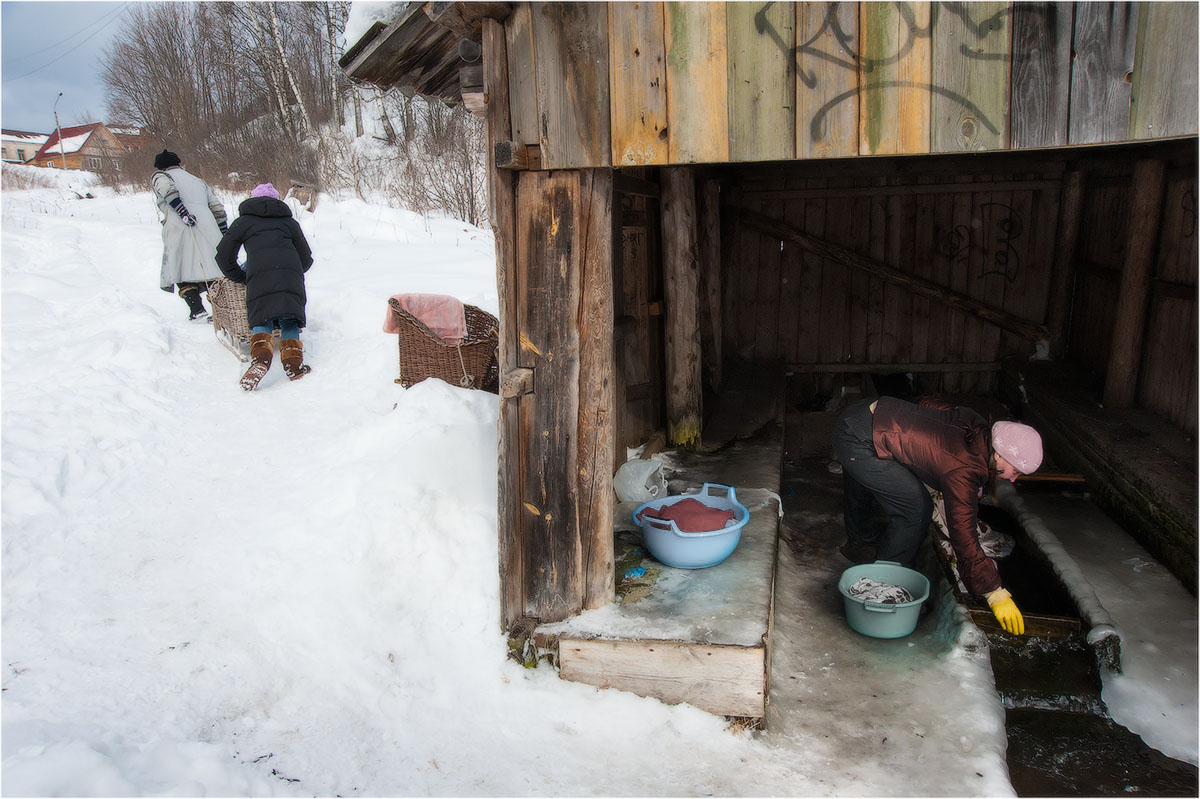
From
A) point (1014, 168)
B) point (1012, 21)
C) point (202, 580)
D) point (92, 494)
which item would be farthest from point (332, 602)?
point (1014, 168)

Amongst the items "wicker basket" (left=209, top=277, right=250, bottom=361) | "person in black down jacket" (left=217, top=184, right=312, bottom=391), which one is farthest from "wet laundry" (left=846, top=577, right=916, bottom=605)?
"wicker basket" (left=209, top=277, right=250, bottom=361)

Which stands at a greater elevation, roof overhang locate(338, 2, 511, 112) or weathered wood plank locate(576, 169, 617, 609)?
roof overhang locate(338, 2, 511, 112)

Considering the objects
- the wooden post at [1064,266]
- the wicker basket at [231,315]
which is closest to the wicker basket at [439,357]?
the wicker basket at [231,315]

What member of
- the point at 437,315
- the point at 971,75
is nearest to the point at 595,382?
the point at 971,75

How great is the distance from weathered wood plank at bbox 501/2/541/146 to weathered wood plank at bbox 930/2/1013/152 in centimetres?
146

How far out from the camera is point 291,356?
7.07m

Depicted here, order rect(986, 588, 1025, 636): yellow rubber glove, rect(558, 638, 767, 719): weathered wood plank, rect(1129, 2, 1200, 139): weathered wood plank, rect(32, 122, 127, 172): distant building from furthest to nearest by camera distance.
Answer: rect(32, 122, 127, 172): distant building → rect(986, 588, 1025, 636): yellow rubber glove → rect(558, 638, 767, 719): weathered wood plank → rect(1129, 2, 1200, 139): weathered wood plank

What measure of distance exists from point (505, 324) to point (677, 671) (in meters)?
1.64

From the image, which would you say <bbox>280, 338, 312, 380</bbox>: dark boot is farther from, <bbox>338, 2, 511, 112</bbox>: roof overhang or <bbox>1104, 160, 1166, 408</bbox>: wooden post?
<bbox>1104, 160, 1166, 408</bbox>: wooden post

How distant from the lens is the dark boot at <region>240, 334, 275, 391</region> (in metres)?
6.76

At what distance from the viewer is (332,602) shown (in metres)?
3.78

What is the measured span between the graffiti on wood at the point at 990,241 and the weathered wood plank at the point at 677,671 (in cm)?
593

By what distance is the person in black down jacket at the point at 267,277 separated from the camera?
265 inches

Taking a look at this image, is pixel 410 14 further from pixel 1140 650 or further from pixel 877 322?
pixel 877 322
